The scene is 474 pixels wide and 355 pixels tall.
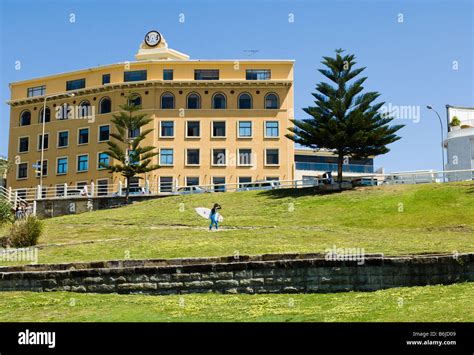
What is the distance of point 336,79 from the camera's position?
46.6m

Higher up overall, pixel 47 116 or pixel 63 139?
pixel 47 116

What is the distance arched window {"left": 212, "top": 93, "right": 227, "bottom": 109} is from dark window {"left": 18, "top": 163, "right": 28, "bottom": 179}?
69.7ft

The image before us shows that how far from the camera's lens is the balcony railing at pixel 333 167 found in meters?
87.6

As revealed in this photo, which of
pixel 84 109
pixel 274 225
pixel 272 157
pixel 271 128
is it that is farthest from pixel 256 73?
pixel 274 225

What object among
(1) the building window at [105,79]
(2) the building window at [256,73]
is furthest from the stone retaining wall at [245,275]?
(1) the building window at [105,79]

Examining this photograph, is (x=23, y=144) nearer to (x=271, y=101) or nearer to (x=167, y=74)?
(x=167, y=74)

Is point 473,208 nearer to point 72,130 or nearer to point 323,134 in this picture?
point 323,134

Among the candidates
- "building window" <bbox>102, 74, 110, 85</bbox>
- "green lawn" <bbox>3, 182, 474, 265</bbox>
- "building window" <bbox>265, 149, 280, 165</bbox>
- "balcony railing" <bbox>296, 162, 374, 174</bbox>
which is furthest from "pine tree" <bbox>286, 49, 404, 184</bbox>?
"balcony railing" <bbox>296, 162, 374, 174</bbox>

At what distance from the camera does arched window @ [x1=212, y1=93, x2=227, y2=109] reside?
2581 inches

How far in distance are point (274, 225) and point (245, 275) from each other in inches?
734

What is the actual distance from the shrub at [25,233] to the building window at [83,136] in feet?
134

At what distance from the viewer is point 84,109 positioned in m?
68.6

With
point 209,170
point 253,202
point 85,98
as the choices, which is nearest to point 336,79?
point 253,202
